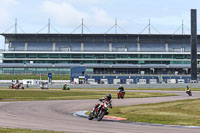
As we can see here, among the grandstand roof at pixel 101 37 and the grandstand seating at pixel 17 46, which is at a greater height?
the grandstand roof at pixel 101 37

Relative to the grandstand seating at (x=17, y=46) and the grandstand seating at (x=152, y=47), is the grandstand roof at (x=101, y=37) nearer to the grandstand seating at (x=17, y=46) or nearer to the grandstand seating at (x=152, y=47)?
the grandstand seating at (x=152, y=47)

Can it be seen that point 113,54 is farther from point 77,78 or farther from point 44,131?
point 44,131

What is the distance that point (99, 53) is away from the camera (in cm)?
13800

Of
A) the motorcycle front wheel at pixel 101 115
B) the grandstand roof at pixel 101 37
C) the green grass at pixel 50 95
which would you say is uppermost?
the grandstand roof at pixel 101 37

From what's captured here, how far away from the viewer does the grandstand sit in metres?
132

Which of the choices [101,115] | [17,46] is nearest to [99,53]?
[17,46]

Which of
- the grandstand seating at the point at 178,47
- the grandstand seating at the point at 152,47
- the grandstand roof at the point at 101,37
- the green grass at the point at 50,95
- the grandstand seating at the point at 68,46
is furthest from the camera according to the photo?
the grandstand seating at the point at 178,47

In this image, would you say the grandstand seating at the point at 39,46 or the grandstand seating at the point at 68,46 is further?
the grandstand seating at the point at 68,46

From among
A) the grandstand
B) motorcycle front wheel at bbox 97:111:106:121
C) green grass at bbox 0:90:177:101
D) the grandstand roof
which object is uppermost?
the grandstand roof

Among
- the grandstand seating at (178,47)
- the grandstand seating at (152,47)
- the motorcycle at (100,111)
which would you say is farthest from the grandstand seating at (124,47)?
the motorcycle at (100,111)

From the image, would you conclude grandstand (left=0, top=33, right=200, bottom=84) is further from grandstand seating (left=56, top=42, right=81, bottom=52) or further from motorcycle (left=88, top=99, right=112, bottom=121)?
motorcycle (left=88, top=99, right=112, bottom=121)

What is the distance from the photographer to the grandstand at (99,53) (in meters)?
132

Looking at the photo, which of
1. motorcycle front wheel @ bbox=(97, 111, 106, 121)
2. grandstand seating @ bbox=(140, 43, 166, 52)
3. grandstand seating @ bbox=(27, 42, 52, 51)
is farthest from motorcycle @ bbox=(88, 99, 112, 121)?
grandstand seating @ bbox=(27, 42, 52, 51)

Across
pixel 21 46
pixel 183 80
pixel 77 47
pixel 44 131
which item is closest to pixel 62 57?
pixel 77 47
